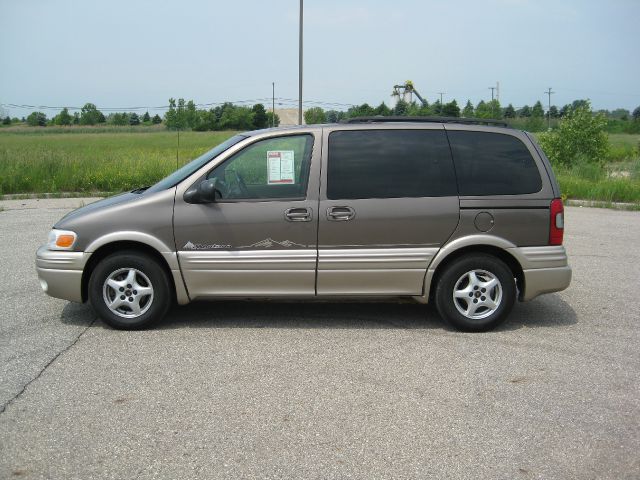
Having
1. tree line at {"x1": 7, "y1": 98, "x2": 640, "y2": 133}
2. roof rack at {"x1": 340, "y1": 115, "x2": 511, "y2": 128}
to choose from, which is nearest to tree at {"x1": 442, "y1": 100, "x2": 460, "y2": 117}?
tree line at {"x1": 7, "y1": 98, "x2": 640, "y2": 133}

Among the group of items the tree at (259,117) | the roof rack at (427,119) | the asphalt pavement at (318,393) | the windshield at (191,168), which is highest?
the tree at (259,117)

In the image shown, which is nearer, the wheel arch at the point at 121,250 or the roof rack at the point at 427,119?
the wheel arch at the point at 121,250

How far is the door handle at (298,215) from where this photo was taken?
5.58 m

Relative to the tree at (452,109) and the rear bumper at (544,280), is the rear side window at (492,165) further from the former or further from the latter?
the tree at (452,109)

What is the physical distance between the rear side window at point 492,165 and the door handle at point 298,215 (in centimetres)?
132

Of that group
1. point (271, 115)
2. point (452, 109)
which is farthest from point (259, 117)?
point (452, 109)

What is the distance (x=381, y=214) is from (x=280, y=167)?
Answer: 37.4 inches

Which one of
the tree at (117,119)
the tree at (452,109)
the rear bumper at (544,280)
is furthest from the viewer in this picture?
the tree at (117,119)

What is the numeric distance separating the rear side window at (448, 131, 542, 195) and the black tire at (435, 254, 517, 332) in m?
0.61

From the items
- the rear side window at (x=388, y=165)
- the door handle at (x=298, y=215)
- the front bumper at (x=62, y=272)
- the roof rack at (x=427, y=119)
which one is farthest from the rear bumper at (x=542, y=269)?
the front bumper at (x=62, y=272)

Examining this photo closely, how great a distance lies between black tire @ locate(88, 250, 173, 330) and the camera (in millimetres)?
5613

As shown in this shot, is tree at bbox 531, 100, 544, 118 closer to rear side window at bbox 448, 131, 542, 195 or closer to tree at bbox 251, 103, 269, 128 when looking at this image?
tree at bbox 251, 103, 269, 128

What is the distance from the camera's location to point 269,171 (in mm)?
5742

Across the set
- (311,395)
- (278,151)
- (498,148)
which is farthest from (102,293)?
(498,148)
